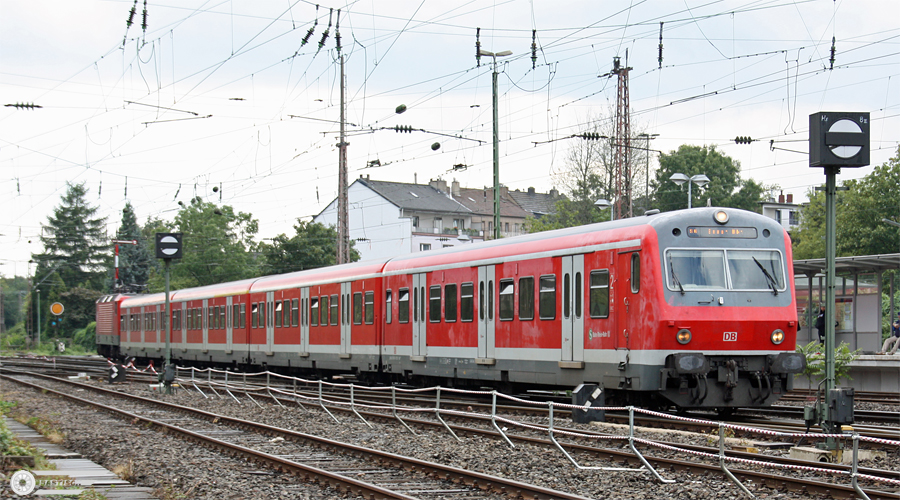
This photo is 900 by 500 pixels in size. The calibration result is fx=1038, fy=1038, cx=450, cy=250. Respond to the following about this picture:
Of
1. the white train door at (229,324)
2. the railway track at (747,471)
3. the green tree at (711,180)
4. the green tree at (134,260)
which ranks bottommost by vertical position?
the railway track at (747,471)

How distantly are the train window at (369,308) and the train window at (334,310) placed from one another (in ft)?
6.08

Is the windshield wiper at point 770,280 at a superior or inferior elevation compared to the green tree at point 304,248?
inferior

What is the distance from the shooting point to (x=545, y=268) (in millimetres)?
17969

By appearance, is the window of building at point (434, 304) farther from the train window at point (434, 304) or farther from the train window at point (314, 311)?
the train window at point (314, 311)

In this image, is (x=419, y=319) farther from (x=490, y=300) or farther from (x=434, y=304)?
(x=490, y=300)

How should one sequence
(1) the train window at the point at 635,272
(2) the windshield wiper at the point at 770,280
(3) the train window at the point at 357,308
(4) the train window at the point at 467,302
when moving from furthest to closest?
(3) the train window at the point at 357,308
(4) the train window at the point at 467,302
(2) the windshield wiper at the point at 770,280
(1) the train window at the point at 635,272

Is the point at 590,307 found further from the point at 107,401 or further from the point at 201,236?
the point at 201,236

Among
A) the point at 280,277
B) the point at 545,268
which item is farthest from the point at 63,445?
the point at 280,277

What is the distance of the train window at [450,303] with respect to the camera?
21.1 metres

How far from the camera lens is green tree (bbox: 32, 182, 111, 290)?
102 metres

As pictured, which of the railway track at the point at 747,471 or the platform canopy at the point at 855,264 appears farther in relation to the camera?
the platform canopy at the point at 855,264

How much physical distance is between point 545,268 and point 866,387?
32.5 feet

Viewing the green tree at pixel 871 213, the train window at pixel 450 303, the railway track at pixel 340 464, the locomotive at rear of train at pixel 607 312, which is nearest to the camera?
the railway track at pixel 340 464

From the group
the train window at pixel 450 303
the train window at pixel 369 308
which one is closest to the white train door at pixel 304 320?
the train window at pixel 369 308
